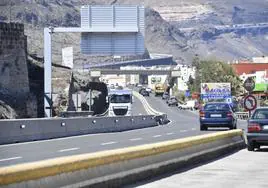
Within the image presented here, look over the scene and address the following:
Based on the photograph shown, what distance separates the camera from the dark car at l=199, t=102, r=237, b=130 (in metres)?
41.0

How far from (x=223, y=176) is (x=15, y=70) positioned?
51.7m

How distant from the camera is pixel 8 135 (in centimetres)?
2955

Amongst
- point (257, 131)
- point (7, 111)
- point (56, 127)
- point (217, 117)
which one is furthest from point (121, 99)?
point (257, 131)

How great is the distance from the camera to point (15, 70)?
222 feet

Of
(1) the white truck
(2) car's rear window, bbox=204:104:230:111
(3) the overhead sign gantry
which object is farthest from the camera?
(1) the white truck

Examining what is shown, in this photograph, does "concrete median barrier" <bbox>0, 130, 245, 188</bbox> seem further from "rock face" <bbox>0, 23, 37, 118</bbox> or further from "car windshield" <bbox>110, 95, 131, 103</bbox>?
"car windshield" <bbox>110, 95, 131, 103</bbox>

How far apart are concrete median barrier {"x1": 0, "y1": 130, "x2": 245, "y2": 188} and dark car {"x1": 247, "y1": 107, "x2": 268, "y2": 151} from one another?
3.90 meters

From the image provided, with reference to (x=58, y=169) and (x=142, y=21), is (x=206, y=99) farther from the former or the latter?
(x=58, y=169)

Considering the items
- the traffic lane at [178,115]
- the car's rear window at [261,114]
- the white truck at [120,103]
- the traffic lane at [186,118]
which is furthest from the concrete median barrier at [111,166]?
the white truck at [120,103]

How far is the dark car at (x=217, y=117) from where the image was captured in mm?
40969

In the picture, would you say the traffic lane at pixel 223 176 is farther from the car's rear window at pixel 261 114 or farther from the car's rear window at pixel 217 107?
the car's rear window at pixel 217 107

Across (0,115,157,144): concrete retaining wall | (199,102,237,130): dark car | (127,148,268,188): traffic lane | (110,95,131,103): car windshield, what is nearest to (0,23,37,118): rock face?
(110,95,131,103): car windshield

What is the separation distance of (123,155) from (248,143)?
11.8 meters

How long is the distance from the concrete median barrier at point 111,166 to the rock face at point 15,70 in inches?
1734
